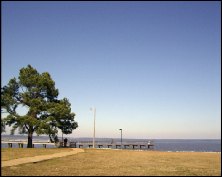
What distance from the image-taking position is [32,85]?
157 ft

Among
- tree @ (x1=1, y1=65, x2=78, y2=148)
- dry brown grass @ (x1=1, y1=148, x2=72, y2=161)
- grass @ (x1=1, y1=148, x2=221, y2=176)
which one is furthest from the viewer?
tree @ (x1=1, y1=65, x2=78, y2=148)

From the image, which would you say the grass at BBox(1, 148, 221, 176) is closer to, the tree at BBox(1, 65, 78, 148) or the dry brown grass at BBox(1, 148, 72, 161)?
the dry brown grass at BBox(1, 148, 72, 161)

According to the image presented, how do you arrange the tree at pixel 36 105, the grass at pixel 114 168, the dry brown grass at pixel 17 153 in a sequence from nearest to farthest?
the grass at pixel 114 168, the dry brown grass at pixel 17 153, the tree at pixel 36 105

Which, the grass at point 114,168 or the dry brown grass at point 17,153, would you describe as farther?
the dry brown grass at point 17,153

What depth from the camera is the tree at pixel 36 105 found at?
1791 inches

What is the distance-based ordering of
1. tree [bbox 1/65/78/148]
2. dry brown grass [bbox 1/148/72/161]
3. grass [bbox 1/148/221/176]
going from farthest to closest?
tree [bbox 1/65/78/148], dry brown grass [bbox 1/148/72/161], grass [bbox 1/148/221/176]

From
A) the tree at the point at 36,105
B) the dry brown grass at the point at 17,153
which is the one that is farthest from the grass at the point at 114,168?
the tree at the point at 36,105

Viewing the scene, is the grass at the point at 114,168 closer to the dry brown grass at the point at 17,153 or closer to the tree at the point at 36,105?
the dry brown grass at the point at 17,153

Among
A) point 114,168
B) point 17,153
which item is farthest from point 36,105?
point 114,168

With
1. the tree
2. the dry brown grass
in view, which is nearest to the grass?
the dry brown grass

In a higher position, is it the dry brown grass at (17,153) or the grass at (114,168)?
the dry brown grass at (17,153)

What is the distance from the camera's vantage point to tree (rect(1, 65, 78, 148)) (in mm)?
45500

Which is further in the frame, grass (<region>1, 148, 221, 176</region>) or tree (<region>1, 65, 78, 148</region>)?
tree (<region>1, 65, 78, 148</region>)

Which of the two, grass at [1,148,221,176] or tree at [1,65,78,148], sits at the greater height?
tree at [1,65,78,148]
